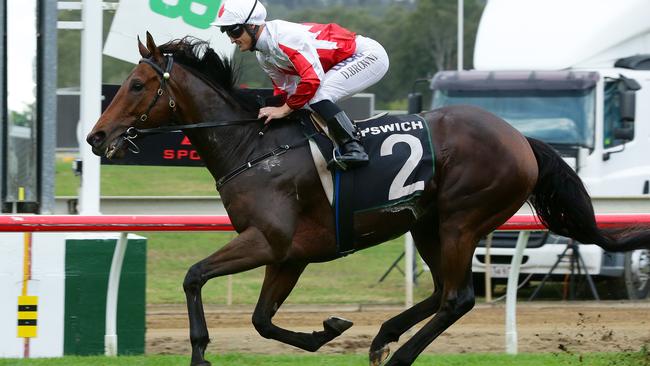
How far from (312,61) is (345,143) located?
1.37 ft

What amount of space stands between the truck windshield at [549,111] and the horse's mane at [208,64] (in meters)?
5.45

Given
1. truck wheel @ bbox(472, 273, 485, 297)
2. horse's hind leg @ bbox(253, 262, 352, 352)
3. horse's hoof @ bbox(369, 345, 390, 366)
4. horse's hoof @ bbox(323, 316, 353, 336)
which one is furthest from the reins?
truck wheel @ bbox(472, 273, 485, 297)

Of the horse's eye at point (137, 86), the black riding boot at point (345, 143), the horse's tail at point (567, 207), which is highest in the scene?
the horse's eye at point (137, 86)

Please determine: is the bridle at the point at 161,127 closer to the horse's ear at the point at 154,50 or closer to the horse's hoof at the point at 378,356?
the horse's ear at the point at 154,50

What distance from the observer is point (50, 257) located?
6.59m

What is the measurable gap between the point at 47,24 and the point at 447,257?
9.22 ft

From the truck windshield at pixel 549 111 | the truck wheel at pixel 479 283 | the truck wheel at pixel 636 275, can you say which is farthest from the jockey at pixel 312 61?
the truck windshield at pixel 549 111

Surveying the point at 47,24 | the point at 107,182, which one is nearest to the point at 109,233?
the point at 47,24

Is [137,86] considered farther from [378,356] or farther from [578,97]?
[578,97]

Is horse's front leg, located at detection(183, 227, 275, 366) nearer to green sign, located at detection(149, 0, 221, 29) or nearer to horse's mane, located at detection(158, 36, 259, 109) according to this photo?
horse's mane, located at detection(158, 36, 259, 109)

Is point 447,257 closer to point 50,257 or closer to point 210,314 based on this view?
point 50,257

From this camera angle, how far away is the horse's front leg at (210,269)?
17.0 feet

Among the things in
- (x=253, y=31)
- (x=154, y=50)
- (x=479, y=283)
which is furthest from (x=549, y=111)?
(x=154, y=50)

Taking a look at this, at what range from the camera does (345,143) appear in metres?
5.45
